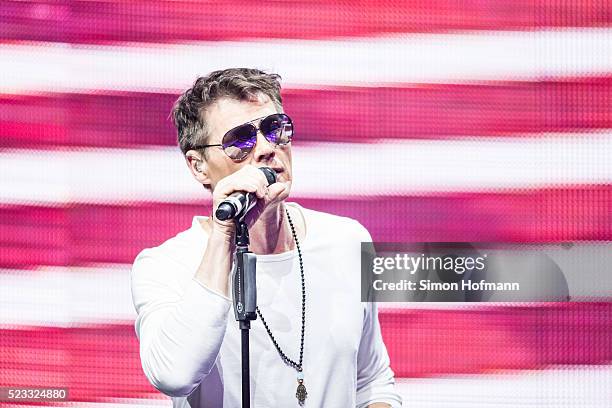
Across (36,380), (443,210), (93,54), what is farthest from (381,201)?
(36,380)

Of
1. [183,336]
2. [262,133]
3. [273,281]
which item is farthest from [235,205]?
[273,281]

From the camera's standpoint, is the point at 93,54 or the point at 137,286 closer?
A: the point at 137,286

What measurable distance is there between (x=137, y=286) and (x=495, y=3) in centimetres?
122

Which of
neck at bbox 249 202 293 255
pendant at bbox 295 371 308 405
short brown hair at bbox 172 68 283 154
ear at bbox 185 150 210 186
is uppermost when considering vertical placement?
short brown hair at bbox 172 68 283 154

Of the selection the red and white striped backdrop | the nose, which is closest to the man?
the nose

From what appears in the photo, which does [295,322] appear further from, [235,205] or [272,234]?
[235,205]

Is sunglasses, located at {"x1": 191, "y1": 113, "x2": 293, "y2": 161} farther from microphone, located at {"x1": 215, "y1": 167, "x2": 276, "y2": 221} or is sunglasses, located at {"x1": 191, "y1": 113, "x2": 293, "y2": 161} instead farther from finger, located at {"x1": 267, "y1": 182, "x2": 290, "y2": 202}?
microphone, located at {"x1": 215, "y1": 167, "x2": 276, "y2": 221}

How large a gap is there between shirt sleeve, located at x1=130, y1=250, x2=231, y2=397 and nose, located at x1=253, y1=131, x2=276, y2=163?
368 millimetres

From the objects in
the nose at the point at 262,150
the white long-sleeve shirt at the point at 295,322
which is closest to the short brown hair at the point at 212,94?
the nose at the point at 262,150

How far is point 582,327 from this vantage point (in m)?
2.20

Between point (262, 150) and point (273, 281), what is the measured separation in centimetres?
35

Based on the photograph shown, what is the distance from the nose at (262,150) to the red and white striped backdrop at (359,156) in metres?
0.31

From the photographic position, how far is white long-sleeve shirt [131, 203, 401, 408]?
1971mm

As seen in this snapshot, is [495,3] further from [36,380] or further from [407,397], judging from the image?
[36,380]
